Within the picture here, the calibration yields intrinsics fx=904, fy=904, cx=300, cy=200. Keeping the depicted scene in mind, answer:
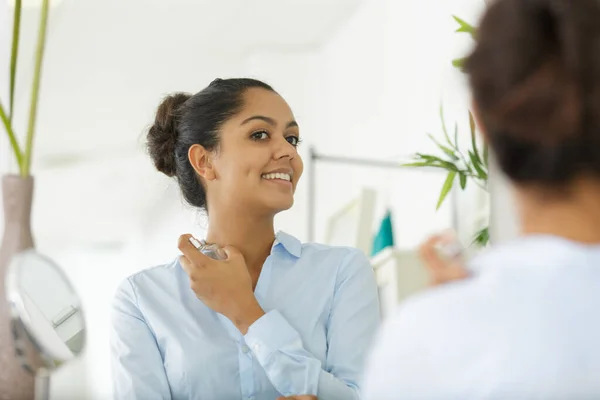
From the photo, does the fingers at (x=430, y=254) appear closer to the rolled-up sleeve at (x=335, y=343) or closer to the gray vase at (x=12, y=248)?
the gray vase at (x=12, y=248)

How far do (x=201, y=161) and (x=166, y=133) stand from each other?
144 mm

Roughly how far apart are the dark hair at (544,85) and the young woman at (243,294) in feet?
2.93

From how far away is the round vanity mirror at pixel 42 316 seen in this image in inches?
41.8

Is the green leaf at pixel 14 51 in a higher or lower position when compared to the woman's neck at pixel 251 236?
higher


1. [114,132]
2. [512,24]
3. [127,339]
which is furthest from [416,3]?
[114,132]

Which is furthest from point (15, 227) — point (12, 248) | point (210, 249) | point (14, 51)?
point (210, 249)

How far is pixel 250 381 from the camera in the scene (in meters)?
1.64

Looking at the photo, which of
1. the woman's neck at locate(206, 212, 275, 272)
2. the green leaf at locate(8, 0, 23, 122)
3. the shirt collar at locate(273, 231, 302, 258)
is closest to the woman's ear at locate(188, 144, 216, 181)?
the woman's neck at locate(206, 212, 275, 272)

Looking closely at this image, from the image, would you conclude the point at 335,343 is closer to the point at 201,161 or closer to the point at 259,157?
the point at 259,157

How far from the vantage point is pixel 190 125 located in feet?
6.51

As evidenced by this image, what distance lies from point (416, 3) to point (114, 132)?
3.34 meters

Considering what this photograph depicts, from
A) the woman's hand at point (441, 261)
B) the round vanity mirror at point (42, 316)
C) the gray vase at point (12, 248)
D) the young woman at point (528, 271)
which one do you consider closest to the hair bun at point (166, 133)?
the gray vase at point (12, 248)

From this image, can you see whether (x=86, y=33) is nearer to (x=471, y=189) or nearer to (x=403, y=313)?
(x=471, y=189)

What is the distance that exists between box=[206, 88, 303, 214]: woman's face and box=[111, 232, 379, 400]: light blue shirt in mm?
117
